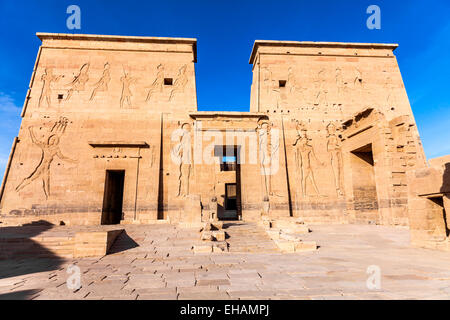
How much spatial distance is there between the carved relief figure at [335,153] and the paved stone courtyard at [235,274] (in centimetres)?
661

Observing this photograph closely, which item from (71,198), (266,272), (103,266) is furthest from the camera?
(71,198)

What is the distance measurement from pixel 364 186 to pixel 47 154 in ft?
59.8

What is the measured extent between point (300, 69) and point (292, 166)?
6890 millimetres

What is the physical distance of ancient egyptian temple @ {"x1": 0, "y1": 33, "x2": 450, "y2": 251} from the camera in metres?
12.9

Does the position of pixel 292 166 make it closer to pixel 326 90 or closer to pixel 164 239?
pixel 326 90

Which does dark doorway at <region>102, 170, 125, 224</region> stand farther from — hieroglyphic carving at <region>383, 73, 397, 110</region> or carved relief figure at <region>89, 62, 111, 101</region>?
hieroglyphic carving at <region>383, 73, 397, 110</region>

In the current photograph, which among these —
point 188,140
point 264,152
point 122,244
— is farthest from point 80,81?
point 264,152

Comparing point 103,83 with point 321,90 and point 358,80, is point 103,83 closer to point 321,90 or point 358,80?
point 321,90

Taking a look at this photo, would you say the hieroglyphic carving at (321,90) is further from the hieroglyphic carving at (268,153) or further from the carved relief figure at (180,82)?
the carved relief figure at (180,82)

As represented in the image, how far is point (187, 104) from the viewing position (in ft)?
49.6

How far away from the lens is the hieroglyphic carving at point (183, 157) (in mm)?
13645

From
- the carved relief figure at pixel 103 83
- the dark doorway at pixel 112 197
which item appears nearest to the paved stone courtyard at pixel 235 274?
the dark doorway at pixel 112 197

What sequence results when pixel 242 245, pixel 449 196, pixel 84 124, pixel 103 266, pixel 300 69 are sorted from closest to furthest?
pixel 103 266 → pixel 449 196 → pixel 242 245 → pixel 84 124 → pixel 300 69

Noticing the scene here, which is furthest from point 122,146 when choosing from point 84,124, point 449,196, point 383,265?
point 449,196
